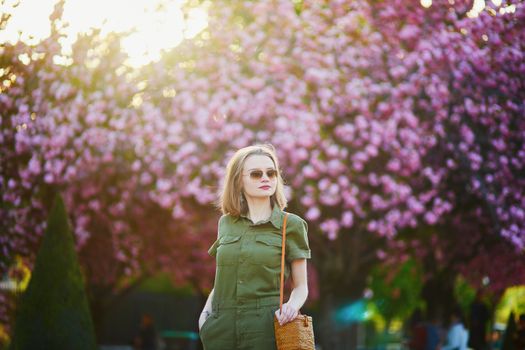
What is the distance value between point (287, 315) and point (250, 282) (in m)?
0.35

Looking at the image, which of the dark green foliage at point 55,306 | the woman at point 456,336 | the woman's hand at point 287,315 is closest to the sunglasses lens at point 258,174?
the woman's hand at point 287,315

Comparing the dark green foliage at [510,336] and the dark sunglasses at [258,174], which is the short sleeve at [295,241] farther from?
the dark green foliage at [510,336]

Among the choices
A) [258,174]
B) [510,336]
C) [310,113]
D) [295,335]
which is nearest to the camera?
[295,335]

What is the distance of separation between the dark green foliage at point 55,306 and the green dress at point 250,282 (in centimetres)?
457

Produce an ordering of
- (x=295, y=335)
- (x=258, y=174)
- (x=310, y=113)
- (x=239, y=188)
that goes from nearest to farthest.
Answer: (x=295, y=335)
(x=258, y=174)
(x=239, y=188)
(x=310, y=113)

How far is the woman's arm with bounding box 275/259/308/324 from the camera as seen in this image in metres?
4.82

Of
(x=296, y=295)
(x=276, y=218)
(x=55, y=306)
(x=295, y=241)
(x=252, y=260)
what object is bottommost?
(x=296, y=295)

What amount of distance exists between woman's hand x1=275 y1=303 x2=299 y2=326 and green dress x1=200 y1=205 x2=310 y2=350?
0.14 meters

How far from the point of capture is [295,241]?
516 cm

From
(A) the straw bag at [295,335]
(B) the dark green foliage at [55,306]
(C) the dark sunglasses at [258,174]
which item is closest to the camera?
(A) the straw bag at [295,335]

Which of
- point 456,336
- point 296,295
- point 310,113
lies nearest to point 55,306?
point 296,295

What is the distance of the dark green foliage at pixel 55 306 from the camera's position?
9242mm

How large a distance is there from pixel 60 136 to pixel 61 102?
640 mm

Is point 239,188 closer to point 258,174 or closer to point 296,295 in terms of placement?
point 258,174
